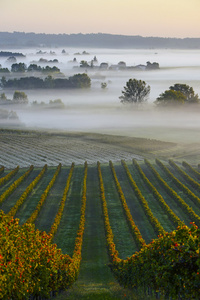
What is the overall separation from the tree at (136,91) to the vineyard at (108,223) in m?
77.8

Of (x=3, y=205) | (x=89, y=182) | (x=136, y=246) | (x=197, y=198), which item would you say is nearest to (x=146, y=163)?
(x=89, y=182)

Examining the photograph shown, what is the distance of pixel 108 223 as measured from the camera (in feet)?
131

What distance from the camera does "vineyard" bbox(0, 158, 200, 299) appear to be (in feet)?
64.9

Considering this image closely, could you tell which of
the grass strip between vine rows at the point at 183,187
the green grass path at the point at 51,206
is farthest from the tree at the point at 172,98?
the green grass path at the point at 51,206

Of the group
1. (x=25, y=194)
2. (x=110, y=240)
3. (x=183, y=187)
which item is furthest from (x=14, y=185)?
(x=110, y=240)

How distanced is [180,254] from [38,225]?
24.1m

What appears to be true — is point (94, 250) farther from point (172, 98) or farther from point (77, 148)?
A: point (172, 98)

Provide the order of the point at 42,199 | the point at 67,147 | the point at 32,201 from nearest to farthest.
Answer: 1. the point at 42,199
2. the point at 32,201
3. the point at 67,147

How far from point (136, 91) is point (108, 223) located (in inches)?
4370

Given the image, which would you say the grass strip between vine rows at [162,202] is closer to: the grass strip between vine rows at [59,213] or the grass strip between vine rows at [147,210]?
the grass strip between vine rows at [147,210]

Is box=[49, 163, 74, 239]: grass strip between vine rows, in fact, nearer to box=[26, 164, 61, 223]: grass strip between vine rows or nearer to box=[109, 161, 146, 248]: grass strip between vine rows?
box=[26, 164, 61, 223]: grass strip between vine rows

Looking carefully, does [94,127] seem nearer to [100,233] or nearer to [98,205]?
[98,205]

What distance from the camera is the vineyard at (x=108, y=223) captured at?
19781 mm

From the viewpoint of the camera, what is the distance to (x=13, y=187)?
173 ft
